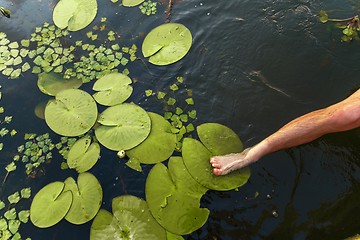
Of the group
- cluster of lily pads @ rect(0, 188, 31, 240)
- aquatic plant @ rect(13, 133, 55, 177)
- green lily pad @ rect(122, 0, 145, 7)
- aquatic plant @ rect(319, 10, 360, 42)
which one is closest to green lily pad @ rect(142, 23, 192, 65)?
green lily pad @ rect(122, 0, 145, 7)

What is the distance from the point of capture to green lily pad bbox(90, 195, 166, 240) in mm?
2402

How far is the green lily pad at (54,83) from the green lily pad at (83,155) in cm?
70

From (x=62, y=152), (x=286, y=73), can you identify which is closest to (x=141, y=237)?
(x=62, y=152)

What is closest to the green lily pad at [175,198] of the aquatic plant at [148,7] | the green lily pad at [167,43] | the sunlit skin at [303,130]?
the sunlit skin at [303,130]

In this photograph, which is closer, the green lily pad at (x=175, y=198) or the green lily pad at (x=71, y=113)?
the green lily pad at (x=175, y=198)

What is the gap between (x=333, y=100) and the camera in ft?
9.80

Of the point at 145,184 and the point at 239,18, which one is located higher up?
the point at 239,18

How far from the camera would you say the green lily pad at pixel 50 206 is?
2.59m

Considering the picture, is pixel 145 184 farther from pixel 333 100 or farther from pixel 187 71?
pixel 333 100

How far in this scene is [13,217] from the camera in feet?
8.80

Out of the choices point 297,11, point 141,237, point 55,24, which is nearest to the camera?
point 141,237

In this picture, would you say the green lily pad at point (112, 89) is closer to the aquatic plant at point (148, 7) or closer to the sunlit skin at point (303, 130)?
the aquatic plant at point (148, 7)

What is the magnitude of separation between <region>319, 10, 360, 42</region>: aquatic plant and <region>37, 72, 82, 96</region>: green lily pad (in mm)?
2766

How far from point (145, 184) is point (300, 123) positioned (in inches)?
53.6
